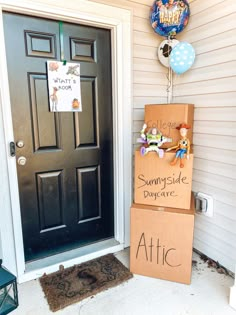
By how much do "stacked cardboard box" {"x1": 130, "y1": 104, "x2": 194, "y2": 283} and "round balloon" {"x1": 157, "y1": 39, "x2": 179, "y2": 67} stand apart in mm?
477

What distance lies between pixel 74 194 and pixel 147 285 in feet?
2.87

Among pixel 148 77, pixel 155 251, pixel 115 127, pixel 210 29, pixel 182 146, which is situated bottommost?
pixel 155 251

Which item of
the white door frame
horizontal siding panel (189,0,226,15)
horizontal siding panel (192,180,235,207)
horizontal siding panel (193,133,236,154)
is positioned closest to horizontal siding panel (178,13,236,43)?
horizontal siding panel (189,0,226,15)

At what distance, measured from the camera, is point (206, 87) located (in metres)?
1.83

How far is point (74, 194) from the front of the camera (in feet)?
6.43

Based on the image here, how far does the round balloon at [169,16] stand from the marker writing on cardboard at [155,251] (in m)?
1.56

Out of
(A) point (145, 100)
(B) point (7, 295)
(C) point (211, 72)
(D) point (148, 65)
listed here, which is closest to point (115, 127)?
(A) point (145, 100)

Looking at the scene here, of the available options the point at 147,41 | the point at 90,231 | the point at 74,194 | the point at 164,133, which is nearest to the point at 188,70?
the point at 147,41

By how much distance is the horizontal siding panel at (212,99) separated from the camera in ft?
5.46

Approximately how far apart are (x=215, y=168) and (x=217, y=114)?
410 mm

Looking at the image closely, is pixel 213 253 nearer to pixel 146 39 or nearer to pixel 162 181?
pixel 162 181

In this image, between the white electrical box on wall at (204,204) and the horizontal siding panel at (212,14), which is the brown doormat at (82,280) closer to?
the white electrical box on wall at (204,204)

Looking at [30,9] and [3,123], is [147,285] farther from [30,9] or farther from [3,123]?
[30,9]

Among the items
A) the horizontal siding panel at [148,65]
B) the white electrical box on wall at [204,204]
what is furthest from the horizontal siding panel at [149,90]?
the white electrical box on wall at [204,204]
